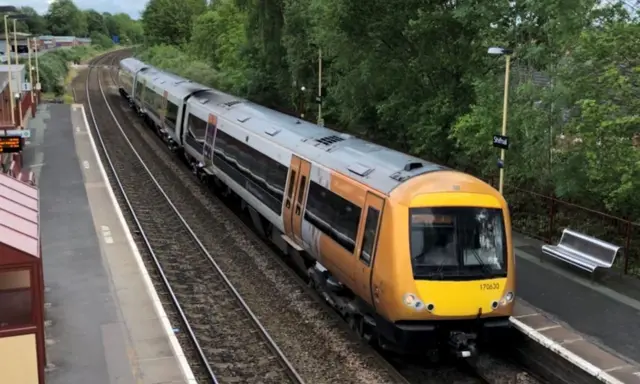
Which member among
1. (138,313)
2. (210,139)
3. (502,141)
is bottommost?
(138,313)

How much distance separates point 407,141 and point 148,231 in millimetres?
9112

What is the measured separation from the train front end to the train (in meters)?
0.01

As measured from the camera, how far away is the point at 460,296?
923 cm

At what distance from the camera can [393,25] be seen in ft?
68.3

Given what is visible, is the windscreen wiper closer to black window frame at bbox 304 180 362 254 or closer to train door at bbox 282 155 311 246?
black window frame at bbox 304 180 362 254

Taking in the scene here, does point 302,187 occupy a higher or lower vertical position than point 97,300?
higher

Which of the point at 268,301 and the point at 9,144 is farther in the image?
the point at 9,144

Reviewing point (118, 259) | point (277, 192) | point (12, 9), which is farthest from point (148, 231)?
point (12, 9)

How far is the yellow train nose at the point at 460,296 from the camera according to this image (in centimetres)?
914

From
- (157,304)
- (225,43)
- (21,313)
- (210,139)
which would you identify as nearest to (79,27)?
(225,43)

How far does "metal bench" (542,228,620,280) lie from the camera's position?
12.1 meters

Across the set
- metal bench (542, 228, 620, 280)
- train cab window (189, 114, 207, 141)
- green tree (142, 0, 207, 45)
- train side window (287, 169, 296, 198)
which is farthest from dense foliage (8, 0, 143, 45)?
metal bench (542, 228, 620, 280)

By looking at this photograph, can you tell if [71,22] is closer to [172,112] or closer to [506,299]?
[172,112]

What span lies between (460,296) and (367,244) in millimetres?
1593
